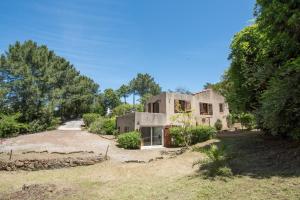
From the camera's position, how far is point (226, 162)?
1298 centimetres

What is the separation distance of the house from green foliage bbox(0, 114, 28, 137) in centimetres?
1579

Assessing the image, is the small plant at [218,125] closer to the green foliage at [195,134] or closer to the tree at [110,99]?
the green foliage at [195,134]

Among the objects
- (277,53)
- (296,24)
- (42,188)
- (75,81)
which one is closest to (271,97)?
(296,24)

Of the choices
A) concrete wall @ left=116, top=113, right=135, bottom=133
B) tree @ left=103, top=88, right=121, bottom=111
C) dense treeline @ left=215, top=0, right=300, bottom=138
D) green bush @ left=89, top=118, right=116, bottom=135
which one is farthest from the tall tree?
dense treeline @ left=215, top=0, right=300, bottom=138

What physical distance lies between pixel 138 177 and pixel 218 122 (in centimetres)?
2748

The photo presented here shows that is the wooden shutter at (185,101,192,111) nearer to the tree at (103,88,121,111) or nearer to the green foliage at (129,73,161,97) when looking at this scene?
the tree at (103,88,121,111)

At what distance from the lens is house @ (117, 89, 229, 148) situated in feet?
95.6

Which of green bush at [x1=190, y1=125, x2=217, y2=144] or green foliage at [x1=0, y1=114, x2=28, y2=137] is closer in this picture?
green bush at [x1=190, y1=125, x2=217, y2=144]

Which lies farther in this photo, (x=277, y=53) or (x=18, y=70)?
(x=18, y=70)

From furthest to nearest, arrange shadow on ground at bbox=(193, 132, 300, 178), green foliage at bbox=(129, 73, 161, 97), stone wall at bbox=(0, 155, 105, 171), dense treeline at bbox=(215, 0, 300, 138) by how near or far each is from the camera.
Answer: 1. green foliage at bbox=(129, 73, 161, 97)
2. stone wall at bbox=(0, 155, 105, 171)
3. dense treeline at bbox=(215, 0, 300, 138)
4. shadow on ground at bbox=(193, 132, 300, 178)

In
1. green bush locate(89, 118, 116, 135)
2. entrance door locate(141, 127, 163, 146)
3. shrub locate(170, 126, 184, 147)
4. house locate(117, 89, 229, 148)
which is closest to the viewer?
A: shrub locate(170, 126, 184, 147)

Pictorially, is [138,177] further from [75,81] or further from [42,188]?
[75,81]

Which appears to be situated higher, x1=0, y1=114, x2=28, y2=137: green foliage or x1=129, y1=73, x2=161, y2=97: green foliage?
x1=129, y1=73, x2=161, y2=97: green foliage

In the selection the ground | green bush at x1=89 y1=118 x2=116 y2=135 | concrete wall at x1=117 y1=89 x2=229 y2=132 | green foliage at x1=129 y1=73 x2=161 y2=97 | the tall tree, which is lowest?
the ground
